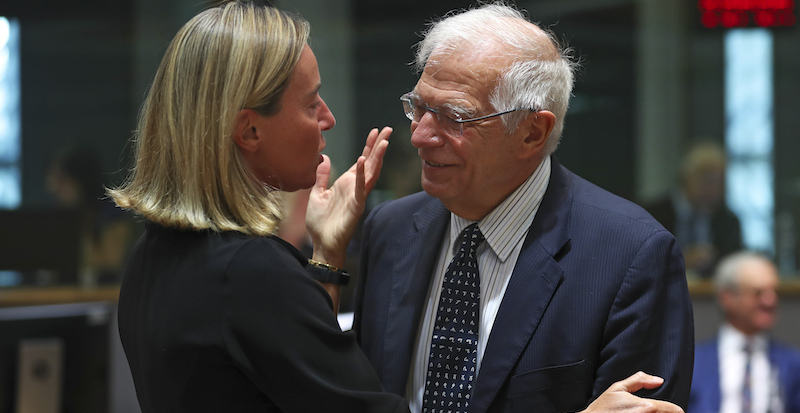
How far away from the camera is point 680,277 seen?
1.53 meters

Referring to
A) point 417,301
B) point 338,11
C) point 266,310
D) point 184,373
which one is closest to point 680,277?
point 417,301

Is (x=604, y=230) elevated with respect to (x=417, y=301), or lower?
elevated

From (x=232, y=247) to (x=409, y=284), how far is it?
57 cm

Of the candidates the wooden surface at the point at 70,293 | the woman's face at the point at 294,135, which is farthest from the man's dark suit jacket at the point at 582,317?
the wooden surface at the point at 70,293

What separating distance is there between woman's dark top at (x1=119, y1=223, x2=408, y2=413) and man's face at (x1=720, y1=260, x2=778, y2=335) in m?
3.37

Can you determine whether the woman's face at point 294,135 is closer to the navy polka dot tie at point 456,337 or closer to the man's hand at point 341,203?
the man's hand at point 341,203

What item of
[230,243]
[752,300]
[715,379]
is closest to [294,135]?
[230,243]

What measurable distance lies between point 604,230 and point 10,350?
1465 mm

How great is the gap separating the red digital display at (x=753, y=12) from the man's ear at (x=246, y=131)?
5.05 meters

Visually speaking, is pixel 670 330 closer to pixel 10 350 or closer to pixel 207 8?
pixel 207 8

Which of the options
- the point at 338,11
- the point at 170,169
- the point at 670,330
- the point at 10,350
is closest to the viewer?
the point at 170,169

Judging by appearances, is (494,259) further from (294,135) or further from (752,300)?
(752,300)

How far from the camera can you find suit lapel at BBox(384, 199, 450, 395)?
1.66 meters

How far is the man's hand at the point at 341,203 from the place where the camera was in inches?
67.6
